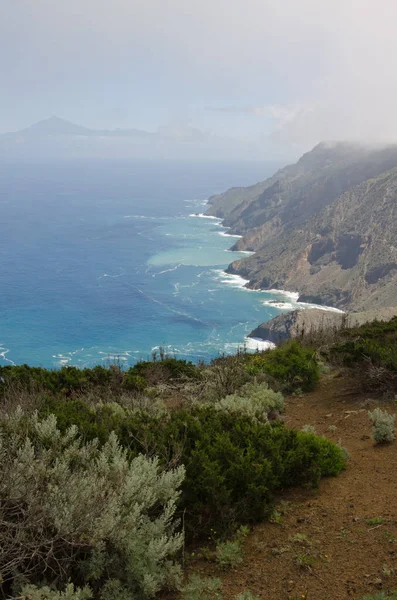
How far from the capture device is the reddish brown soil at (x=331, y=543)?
5.08 metres

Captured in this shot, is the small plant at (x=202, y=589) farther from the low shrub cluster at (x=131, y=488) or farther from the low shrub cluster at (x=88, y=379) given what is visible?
the low shrub cluster at (x=88, y=379)

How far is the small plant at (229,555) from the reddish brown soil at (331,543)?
0.24 feet

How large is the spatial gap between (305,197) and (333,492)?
7292 inches

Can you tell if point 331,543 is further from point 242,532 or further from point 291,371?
point 291,371

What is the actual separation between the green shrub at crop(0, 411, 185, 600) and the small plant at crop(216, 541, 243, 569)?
1.51ft

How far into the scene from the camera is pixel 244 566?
5539mm

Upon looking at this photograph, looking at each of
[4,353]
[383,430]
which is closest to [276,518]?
[383,430]

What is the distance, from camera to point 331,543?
5.75 meters

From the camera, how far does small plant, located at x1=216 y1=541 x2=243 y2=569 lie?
5.55 metres

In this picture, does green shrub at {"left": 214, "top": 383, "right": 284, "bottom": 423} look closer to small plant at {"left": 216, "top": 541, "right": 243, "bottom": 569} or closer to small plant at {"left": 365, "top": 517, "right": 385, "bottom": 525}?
small plant at {"left": 365, "top": 517, "right": 385, "bottom": 525}

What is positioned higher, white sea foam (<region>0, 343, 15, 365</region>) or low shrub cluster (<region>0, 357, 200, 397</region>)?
low shrub cluster (<region>0, 357, 200, 397</region>)

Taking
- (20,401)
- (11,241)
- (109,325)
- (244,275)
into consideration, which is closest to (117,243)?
(11,241)

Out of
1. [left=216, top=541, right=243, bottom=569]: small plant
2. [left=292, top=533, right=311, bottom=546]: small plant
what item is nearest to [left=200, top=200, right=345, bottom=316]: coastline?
[left=292, top=533, right=311, bottom=546]: small plant

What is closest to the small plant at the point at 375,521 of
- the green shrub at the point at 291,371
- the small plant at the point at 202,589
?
the small plant at the point at 202,589
